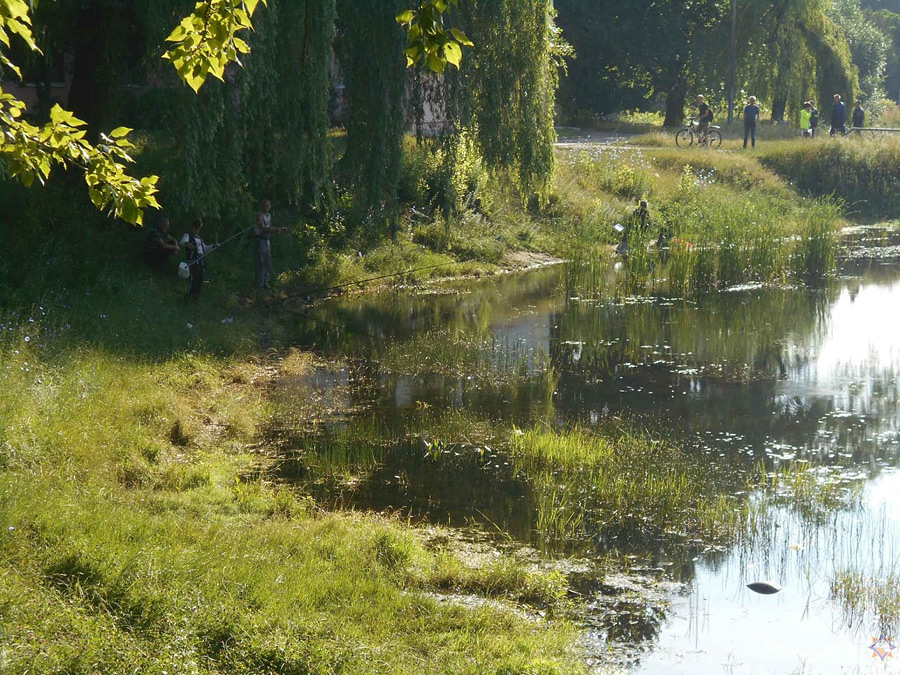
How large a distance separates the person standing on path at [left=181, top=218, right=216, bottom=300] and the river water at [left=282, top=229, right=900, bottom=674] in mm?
1588

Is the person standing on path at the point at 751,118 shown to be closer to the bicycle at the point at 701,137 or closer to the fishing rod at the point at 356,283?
the bicycle at the point at 701,137

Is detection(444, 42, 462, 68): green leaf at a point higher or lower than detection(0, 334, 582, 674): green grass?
higher

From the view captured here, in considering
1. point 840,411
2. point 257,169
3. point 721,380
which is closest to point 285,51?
point 257,169

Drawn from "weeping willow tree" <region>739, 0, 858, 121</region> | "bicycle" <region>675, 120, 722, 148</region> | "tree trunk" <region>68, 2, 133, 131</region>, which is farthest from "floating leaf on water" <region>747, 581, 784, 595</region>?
"weeping willow tree" <region>739, 0, 858, 121</region>

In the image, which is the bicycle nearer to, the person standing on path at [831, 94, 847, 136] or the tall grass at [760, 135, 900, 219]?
the tall grass at [760, 135, 900, 219]

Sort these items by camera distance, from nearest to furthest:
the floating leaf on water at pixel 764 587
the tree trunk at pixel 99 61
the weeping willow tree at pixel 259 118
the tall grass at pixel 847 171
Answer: the floating leaf on water at pixel 764 587, the weeping willow tree at pixel 259 118, the tree trunk at pixel 99 61, the tall grass at pixel 847 171

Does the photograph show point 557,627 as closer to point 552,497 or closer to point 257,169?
point 552,497

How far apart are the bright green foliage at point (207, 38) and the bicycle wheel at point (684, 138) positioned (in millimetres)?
32386

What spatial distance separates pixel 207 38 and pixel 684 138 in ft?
113

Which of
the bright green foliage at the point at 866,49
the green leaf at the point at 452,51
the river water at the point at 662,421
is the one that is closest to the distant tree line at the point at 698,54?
the bright green foliage at the point at 866,49

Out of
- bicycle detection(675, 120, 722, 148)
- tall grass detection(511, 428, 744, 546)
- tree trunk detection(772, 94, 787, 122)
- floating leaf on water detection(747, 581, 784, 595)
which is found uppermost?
tree trunk detection(772, 94, 787, 122)

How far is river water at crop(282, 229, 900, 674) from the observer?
6992mm

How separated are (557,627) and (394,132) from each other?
13.1 m

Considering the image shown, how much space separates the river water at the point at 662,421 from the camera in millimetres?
6992
